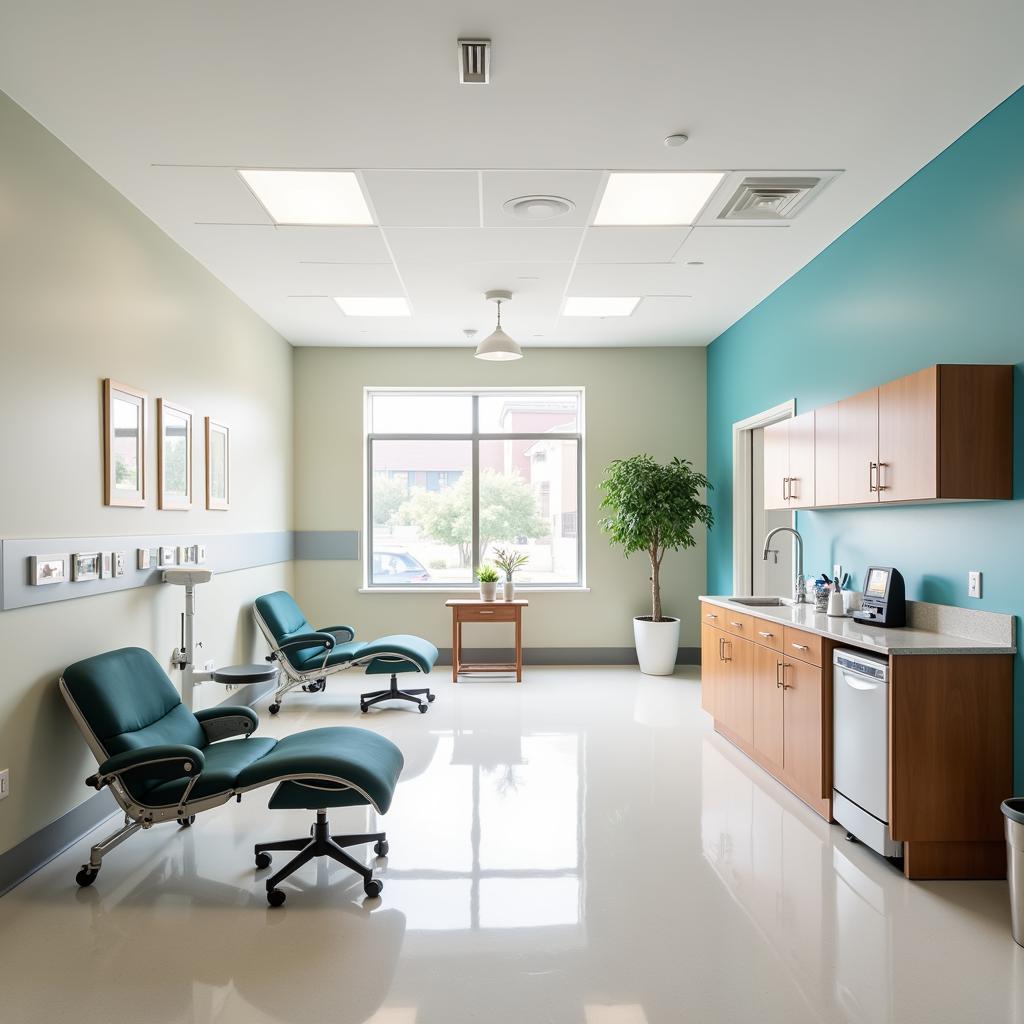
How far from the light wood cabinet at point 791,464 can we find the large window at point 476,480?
291 cm

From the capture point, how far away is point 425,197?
13.1 ft

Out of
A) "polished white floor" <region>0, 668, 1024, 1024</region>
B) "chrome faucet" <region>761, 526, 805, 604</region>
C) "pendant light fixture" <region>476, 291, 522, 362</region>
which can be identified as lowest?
"polished white floor" <region>0, 668, 1024, 1024</region>

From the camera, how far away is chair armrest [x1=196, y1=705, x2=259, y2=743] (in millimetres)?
3680

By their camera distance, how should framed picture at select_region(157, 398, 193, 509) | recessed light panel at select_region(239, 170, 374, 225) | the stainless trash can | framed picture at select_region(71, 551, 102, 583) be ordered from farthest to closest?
framed picture at select_region(157, 398, 193, 509) < recessed light panel at select_region(239, 170, 374, 225) < framed picture at select_region(71, 551, 102, 583) < the stainless trash can

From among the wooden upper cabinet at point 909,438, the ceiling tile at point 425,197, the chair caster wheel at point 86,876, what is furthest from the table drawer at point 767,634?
the chair caster wheel at point 86,876

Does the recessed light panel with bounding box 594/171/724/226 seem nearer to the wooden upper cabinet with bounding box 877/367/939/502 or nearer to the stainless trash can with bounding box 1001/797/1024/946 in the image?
the wooden upper cabinet with bounding box 877/367/939/502

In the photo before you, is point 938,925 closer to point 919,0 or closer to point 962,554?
point 962,554

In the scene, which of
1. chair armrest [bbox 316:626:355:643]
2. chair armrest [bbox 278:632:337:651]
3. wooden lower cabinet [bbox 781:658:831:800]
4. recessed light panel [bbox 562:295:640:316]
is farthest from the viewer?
chair armrest [bbox 316:626:355:643]

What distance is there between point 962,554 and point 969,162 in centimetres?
171

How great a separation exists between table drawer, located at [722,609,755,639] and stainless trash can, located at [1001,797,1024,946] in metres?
1.93

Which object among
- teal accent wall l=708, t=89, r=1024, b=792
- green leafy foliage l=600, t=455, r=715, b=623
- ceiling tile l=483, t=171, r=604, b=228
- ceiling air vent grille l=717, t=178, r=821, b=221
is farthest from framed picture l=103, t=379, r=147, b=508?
green leafy foliage l=600, t=455, r=715, b=623

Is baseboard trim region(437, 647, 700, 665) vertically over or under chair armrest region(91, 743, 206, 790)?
under

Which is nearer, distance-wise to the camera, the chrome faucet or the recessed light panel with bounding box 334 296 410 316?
the chrome faucet

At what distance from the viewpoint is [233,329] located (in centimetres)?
564
